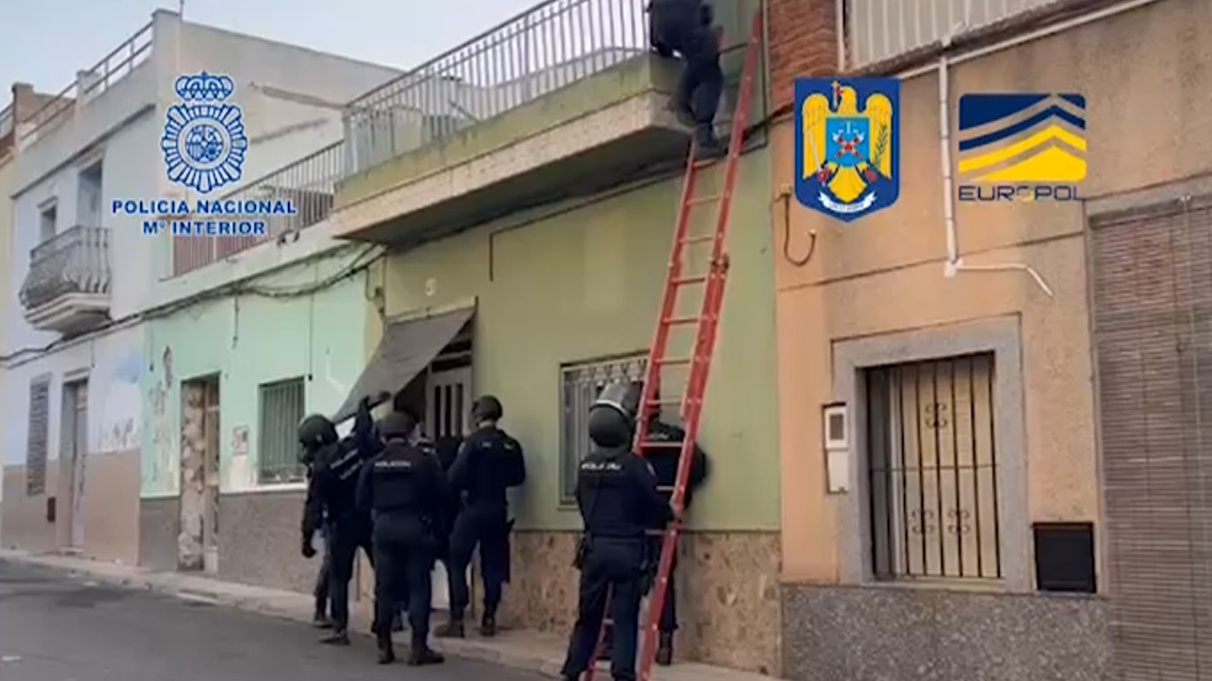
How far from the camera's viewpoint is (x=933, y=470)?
8672mm

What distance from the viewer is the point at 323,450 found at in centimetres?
1206

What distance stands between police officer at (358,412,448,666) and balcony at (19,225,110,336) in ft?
38.3

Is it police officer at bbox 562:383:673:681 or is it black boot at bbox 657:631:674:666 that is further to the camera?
black boot at bbox 657:631:674:666

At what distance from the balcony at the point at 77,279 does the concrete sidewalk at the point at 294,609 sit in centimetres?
365

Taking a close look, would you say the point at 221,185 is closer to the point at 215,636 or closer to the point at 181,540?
the point at 181,540

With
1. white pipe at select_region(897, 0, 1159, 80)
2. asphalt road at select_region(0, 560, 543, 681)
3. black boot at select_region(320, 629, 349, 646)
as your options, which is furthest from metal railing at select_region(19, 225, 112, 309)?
white pipe at select_region(897, 0, 1159, 80)

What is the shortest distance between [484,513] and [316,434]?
1945 mm

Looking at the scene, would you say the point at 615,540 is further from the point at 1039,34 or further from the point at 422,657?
the point at 1039,34

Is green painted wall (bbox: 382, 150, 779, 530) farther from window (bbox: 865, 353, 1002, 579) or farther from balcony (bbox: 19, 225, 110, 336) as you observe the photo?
balcony (bbox: 19, 225, 110, 336)

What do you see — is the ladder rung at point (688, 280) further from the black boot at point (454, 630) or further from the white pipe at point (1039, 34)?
the black boot at point (454, 630)

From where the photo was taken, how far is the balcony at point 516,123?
10.1m

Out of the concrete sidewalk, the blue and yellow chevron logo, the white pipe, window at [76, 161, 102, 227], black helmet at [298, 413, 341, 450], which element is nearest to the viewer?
the white pipe

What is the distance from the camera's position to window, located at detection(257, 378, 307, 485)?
16094 mm

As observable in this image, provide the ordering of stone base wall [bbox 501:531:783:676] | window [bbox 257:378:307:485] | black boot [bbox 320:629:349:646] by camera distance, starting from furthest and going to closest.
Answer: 1. window [bbox 257:378:307:485]
2. black boot [bbox 320:629:349:646]
3. stone base wall [bbox 501:531:783:676]
